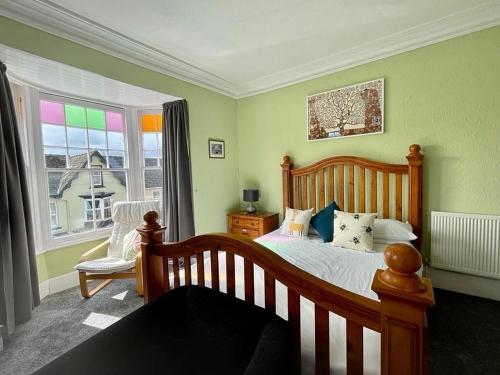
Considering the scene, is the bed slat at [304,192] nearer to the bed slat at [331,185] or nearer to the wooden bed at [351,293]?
the bed slat at [331,185]

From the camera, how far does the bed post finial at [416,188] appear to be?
247cm

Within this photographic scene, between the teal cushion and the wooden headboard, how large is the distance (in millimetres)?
304

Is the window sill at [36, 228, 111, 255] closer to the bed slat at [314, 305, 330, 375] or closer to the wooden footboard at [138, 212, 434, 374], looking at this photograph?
the wooden footboard at [138, 212, 434, 374]

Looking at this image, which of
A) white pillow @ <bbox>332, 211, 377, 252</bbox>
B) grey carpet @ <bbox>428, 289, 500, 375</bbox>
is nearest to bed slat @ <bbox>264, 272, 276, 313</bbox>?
grey carpet @ <bbox>428, 289, 500, 375</bbox>

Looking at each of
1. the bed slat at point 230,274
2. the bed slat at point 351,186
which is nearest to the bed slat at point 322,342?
the bed slat at point 230,274

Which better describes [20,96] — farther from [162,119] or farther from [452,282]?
[452,282]

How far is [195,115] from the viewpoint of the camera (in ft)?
11.0

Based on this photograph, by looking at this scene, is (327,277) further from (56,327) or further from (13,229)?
(13,229)

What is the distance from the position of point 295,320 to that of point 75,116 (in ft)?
11.0

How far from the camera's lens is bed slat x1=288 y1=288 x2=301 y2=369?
104 centimetres

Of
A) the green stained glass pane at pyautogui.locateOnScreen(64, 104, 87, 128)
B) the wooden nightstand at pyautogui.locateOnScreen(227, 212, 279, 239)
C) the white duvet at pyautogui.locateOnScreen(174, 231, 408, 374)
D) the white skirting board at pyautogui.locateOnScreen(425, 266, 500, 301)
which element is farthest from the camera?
the wooden nightstand at pyautogui.locateOnScreen(227, 212, 279, 239)

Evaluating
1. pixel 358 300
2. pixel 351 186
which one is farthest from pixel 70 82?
pixel 351 186

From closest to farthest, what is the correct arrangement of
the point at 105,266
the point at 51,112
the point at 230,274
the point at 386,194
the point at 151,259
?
the point at 230,274 < the point at 151,259 < the point at 105,266 < the point at 386,194 < the point at 51,112

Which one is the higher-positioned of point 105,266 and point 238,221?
point 238,221
